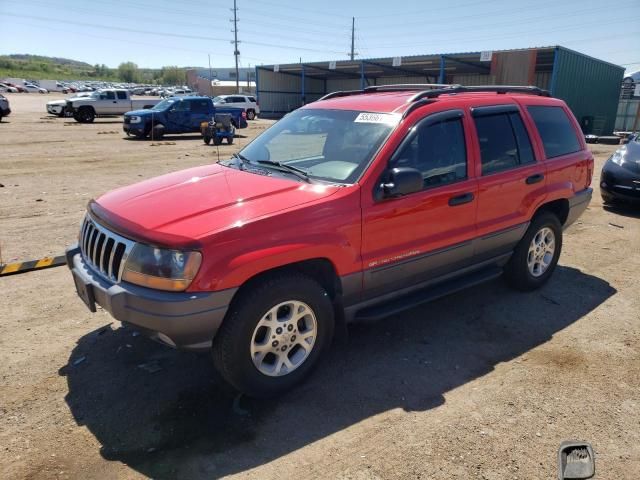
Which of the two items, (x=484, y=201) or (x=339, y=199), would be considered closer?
(x=339, y=199)

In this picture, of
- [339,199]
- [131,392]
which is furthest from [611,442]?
[131,392]

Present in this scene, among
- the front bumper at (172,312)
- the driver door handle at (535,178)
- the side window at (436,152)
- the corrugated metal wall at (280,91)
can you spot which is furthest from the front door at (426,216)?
the corrugated metal wall at (280,91)

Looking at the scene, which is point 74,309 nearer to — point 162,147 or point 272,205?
point 272,205

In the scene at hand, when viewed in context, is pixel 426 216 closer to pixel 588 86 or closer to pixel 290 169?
→ pixel 290 169

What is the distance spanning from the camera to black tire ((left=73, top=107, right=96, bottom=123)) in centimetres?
2733

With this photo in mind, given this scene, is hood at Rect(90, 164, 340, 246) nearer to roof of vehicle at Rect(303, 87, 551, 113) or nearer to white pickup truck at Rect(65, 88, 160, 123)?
roof of vehicle at Rect(303, 87, 551, 113)

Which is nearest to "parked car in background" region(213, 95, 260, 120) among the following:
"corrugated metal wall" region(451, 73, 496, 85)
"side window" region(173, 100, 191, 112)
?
"side window" region(173, 100, 191, 112)

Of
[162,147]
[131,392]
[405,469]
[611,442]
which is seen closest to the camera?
[405,469]

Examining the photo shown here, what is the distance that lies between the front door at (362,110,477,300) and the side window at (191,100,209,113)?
1925cm

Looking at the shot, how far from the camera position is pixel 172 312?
106 inches

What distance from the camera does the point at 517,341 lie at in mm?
4039

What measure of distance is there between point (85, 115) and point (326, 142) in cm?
2779

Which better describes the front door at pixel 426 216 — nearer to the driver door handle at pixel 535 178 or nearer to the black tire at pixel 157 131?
the driver door handle at pixel 535 178

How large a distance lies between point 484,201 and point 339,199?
61.9 inches
